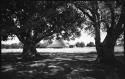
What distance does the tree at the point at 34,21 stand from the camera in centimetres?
1380

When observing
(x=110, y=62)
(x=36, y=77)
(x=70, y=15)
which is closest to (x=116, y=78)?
(x=36, y=77)

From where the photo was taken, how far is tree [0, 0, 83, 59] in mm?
13805

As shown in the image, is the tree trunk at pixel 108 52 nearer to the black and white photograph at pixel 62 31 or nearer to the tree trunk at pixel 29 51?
the black and white photograph at pixel 62 31

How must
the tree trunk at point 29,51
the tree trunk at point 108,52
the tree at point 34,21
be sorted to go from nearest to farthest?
the tree at point 34,21 → the tree trunk at point 108,52 → the tree trunk at point 29,51

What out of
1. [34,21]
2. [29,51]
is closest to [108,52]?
[34,21]

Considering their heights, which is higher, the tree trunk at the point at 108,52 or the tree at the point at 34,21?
the tree at the point at 34,21

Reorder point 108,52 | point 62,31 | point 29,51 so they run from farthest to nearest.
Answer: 1. point 62,31
2. point 29,51
3. point 108,52

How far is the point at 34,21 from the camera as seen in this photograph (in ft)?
48.3

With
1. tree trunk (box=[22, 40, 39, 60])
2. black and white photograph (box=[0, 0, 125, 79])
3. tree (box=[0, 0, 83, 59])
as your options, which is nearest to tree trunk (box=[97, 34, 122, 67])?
black and white photograph (box=[0, 0, 125, 79])

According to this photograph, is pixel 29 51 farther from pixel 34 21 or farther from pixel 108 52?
pixel 34 21

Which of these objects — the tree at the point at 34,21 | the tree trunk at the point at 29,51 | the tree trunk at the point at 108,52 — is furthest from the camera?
the tree trunk at the point at 29,51

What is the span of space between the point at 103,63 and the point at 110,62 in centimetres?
76

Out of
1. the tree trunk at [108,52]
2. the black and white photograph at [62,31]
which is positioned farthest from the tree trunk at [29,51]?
the tree trunk at [108,52]

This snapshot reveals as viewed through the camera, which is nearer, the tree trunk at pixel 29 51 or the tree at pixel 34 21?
the tree at pixel 34 21
